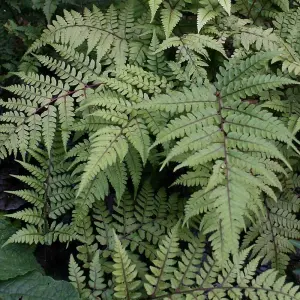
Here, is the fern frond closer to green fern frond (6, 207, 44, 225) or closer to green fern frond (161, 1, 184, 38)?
green fern frond (6, 207, 44, 225)

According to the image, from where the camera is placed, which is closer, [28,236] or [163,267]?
[163,267]

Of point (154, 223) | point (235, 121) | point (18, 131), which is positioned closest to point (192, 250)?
point (154, 223)

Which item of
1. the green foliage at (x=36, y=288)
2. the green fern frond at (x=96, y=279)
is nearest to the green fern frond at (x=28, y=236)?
the green foliage at (x=36, y=288)

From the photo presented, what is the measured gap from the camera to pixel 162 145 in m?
2.61

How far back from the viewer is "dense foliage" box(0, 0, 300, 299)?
7.91 feet

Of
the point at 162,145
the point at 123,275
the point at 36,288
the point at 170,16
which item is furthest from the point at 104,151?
the point at 170,16

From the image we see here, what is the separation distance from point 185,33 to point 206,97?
843 mm

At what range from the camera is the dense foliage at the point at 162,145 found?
2412 millimetres

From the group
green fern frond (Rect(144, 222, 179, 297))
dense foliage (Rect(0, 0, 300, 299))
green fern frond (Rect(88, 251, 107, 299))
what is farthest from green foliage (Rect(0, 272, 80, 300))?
green fern frond (Rect(144, 222, 179, 297))

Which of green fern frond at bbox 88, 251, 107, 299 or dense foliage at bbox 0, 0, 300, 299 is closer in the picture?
dense foliage at bbox 0, 0, 300, 299

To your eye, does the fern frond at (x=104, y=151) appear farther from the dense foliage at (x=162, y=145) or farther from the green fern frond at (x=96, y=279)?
the green fern frond at (x=96, y=279)

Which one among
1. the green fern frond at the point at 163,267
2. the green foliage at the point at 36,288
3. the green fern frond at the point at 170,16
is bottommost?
the green foliage at the point at 36,288

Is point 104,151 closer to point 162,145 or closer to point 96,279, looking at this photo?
point 162,145

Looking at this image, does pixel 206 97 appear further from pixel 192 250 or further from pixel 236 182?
pixel 192 250
